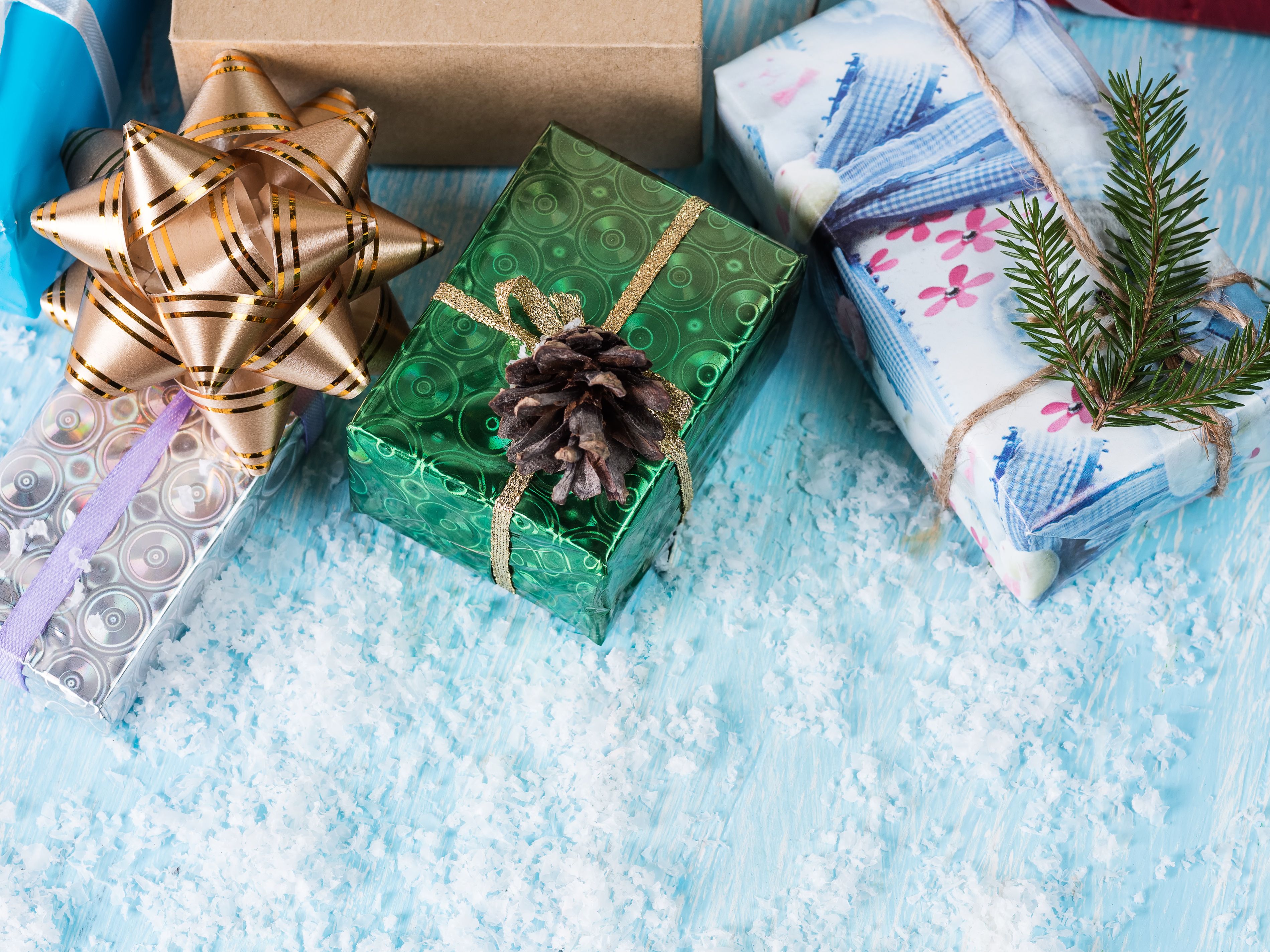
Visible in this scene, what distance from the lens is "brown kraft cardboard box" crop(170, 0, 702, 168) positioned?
1009 mm

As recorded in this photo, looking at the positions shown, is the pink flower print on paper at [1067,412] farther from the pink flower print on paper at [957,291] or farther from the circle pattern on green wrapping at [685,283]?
the circle pattern on green wrapping at [685,283]

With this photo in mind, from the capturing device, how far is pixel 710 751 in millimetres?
1073

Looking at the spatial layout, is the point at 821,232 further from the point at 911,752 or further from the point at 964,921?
the point at 964,921

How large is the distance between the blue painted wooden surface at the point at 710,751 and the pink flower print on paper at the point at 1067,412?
0.68 ft

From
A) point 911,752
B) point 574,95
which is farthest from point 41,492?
point 911,752

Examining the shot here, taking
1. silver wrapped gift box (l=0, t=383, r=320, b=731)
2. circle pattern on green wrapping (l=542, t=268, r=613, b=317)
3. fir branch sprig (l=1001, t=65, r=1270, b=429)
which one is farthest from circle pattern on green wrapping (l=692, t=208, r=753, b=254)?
silver wrapped gift box (l=0, t=383, r=320, b=731)

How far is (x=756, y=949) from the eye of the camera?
1033 mm

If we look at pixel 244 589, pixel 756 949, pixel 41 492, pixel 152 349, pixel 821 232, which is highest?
pixel 821 232

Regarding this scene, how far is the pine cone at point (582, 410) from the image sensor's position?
833mm

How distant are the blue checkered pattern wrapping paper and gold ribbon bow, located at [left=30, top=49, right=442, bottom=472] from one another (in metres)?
0.40

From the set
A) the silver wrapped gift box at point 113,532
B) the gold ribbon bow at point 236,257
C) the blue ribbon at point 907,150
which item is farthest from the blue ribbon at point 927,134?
the silver wrapped gift box at point 113,532

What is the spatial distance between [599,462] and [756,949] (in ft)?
1.80

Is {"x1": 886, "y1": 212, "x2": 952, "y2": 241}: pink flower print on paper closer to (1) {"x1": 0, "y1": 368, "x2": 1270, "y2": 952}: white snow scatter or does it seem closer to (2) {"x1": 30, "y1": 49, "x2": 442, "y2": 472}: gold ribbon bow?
(1) {"x1": 0, "y1": 368, "x2": 1270, "y2": 952}: white snow scatter

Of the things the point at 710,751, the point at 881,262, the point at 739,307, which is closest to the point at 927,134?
the point at 881,262
